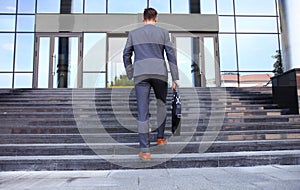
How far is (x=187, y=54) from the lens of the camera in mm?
14625

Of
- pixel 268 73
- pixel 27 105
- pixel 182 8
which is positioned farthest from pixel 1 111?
pixel 268 73

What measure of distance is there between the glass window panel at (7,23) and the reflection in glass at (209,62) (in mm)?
10388

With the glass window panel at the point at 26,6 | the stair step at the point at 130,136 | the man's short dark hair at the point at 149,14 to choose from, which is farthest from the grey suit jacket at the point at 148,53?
the glass window panel at the point at 26,6

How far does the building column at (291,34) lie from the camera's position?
25.1 feet

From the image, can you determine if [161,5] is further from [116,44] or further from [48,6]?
[48,6]

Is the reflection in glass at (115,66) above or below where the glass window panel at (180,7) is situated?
below

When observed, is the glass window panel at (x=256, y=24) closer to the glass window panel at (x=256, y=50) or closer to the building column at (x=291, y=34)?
the glass window panel at (x=256, y=50)

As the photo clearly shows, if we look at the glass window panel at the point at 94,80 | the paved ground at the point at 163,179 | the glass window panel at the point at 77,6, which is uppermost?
the glass window panel at the point at 77,6

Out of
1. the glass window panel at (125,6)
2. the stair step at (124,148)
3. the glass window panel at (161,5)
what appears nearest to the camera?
the stair step at (124,148)

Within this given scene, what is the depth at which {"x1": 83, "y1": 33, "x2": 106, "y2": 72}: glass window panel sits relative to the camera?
14.1 meters

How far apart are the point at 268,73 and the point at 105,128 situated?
11.9 meters

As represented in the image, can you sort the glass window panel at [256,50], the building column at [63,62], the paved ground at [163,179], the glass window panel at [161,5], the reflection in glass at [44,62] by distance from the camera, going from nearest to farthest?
1. the paved ground at [163,179]
2. the reflection in glass at [44,62]
3. the building column at [63,62]
4. the glass window panel at [256,50]
5. the glass window panel at [161,5]

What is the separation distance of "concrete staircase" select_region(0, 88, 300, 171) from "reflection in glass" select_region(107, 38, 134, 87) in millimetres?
6149

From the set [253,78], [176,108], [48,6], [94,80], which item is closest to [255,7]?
[253,78]
